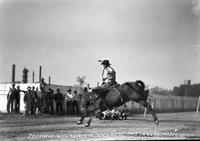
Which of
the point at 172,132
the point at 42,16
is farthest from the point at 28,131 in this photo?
Result: the point at 172,132

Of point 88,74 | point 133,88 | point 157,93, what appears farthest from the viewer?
point 157,93

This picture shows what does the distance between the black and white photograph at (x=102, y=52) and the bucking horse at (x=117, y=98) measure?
0.03 meters

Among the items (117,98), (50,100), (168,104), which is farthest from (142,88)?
(50,100)

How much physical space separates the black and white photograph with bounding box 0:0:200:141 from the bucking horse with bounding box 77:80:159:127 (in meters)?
0.03

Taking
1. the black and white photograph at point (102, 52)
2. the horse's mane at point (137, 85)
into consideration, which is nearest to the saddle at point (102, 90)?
the black and white photograph at point (102, 52)

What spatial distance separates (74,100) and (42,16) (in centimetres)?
538

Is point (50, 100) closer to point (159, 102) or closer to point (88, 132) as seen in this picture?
point (159, 102)

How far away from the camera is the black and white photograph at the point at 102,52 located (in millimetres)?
13852

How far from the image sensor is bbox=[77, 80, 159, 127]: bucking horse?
14.6 metres

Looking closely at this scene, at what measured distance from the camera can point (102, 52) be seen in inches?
555

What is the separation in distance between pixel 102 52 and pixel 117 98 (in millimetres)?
1810

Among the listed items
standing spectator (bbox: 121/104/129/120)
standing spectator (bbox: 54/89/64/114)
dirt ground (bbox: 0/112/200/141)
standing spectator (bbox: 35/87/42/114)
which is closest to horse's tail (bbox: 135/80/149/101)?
dirt ground (bbox: 0/112/200/141)

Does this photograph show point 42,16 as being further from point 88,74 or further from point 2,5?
point 88,74

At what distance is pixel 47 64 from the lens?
45.5 ft
